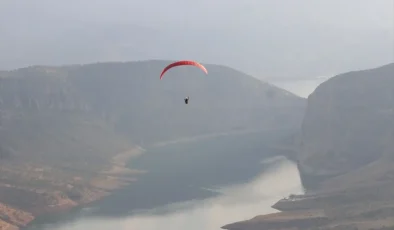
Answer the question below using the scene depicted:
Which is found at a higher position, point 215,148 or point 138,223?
point 215,148

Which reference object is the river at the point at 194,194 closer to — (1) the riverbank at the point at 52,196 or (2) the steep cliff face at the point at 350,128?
(1) the riverbank at the point at 52,196

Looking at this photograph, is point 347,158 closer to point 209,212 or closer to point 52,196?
point 209,212

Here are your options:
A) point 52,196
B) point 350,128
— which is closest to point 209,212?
point 52,196

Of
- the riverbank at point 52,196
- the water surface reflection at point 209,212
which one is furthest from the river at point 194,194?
the riverbank at point 52,196

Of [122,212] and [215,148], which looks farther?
[215,148]

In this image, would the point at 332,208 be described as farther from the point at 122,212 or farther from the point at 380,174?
the point at 122,212

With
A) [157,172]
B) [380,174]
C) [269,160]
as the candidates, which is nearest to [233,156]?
[269,160]

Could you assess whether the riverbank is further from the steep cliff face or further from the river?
the steep cliff face
